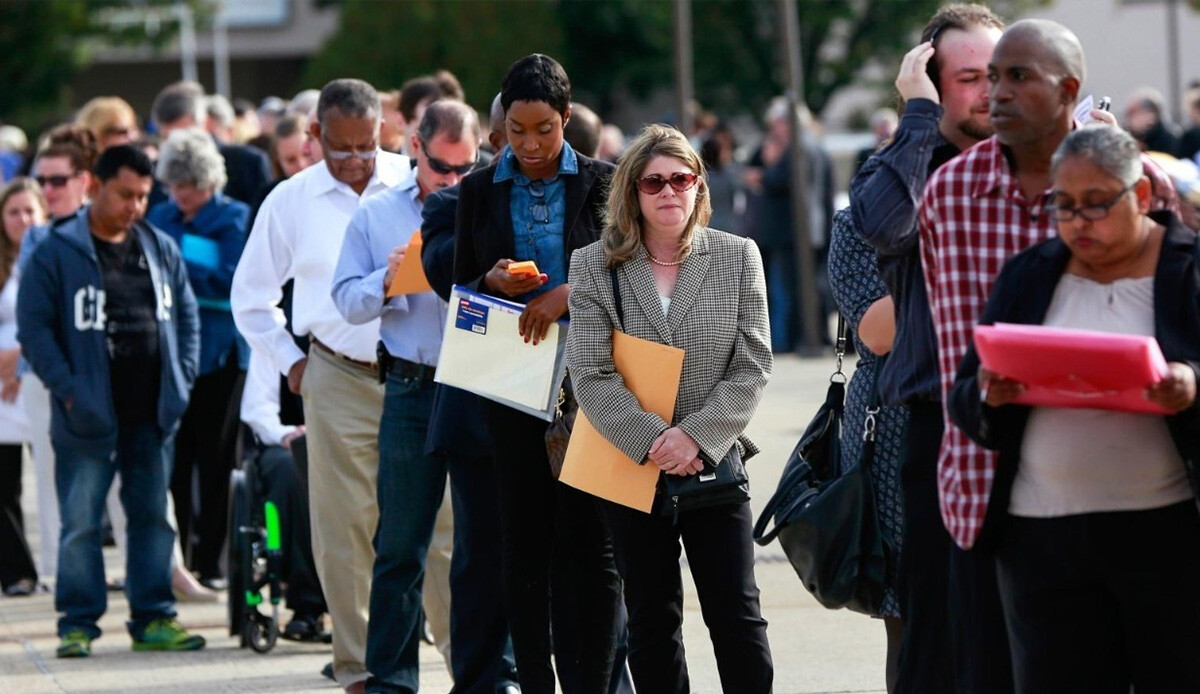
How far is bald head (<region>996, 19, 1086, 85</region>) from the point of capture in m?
4.33

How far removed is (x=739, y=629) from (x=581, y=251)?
1133mm

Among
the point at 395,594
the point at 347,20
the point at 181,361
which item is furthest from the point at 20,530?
the point at 347,20

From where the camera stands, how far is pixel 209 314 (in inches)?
389

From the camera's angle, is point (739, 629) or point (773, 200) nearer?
point (739, 629)

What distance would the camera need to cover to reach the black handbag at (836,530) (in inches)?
210

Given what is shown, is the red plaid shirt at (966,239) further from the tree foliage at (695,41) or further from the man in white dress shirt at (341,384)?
the tree foliage at (695,41)

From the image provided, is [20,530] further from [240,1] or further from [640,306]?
[240,1]

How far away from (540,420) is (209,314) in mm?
4215

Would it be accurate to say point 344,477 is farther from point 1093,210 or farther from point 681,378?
point 1093,210

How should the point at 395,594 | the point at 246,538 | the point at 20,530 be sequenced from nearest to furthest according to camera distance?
1. the point at 395,594
2. the point at 246,538
3. the point at 20,530

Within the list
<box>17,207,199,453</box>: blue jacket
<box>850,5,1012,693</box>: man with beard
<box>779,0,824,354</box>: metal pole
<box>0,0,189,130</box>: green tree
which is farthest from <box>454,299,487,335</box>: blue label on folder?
<box>0,0,189,130</box>: green tree

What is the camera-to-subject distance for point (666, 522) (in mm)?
5613

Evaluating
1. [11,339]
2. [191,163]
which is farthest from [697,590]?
[11,339]

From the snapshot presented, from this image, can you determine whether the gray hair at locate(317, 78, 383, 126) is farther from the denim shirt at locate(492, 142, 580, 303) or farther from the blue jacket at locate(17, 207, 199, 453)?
the blue jacket at locate(17, 207, 199, 453)
